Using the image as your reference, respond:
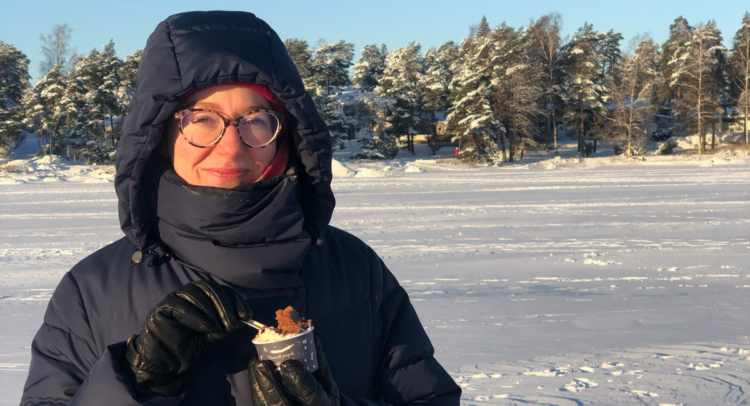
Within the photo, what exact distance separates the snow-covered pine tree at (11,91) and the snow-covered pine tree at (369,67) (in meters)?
23.7

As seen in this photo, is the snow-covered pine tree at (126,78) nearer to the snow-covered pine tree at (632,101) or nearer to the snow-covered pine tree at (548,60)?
the snow-covered pine tree at (548,60)

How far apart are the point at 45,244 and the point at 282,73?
901 cm

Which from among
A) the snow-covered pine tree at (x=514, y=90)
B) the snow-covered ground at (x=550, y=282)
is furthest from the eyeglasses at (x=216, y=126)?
the snow-covered pine tree at (x=514, y=90)

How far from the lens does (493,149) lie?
114 feet

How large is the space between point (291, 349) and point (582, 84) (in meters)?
40.1

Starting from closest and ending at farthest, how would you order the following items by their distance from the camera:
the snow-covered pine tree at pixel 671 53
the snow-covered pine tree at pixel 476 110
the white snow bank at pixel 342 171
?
1. the white snow bank at pixel 342 171
2. the snow-covered pine tree at pixel 476 110
3. the snow-covered pine tree at pixel 671 53

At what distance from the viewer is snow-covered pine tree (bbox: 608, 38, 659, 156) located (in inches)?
1447

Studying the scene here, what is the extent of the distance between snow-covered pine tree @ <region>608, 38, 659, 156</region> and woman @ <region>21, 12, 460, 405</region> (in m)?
36.3

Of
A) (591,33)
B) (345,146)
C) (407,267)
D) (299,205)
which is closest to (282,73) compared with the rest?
(299,205)

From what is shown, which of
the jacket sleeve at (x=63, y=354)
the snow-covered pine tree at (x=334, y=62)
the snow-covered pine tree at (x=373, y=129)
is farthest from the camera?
the snow-covered pine tree at (x=334, y=62)

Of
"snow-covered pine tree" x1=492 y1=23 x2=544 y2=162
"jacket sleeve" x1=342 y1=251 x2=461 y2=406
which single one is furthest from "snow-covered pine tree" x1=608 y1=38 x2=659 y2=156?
"jacket sleeve" x1=342 y1=251 x2=461 y2=406

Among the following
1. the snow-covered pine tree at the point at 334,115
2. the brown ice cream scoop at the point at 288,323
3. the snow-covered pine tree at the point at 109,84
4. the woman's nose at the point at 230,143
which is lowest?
the brown ice cream scoop at the point at 288,323

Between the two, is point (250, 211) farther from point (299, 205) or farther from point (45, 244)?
point (45, 244)

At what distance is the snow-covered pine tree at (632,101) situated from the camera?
121 feet
